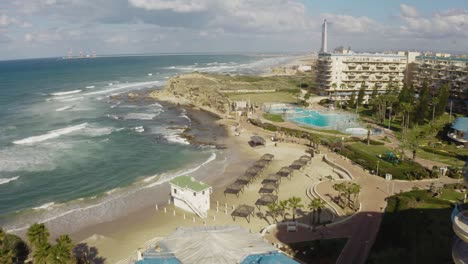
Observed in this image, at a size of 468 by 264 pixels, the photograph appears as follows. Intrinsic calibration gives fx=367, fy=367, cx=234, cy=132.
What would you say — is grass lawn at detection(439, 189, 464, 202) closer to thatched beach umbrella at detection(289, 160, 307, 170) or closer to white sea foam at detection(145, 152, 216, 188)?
thatched beach umbrella at detection(289, 160, 307, 170)

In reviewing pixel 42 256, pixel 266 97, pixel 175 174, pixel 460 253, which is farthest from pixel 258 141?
pixel 266 97

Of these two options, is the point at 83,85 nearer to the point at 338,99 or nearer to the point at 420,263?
the point at 338,99

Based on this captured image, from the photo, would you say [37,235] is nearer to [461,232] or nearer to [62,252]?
[62,252]

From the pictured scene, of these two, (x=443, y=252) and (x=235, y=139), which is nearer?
(x=443, y=252)

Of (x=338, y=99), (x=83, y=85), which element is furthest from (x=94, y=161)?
(x=83, y=85)

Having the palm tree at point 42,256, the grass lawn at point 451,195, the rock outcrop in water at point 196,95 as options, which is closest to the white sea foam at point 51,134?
the rock outcrop in water at point 196,95

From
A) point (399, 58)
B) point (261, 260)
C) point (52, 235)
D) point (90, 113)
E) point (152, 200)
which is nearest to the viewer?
point (261, 260)

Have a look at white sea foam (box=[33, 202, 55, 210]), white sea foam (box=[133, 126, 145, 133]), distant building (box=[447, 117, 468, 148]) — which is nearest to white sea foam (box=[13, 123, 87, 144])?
white sea foam (box=[133, 126, 145, 133])
